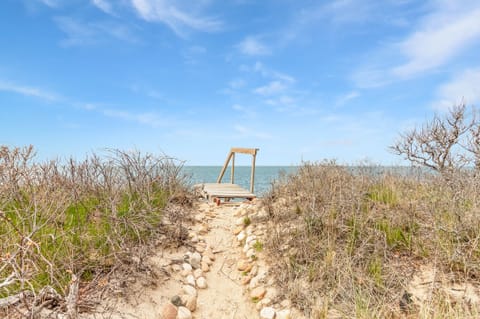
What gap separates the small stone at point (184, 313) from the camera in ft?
12.0

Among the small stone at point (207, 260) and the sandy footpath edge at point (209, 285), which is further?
the small stone at point (207, 260)

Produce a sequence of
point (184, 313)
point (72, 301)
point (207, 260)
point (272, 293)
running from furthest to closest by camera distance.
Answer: point (207, 260), point (272, 293), point (184, 313), point (72, 301)

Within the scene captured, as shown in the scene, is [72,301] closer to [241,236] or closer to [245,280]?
[245,280]

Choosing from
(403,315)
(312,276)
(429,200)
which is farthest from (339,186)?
(403,315)

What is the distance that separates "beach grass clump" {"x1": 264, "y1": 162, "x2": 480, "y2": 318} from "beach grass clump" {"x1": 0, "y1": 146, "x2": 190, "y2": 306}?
2058mm

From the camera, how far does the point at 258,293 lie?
4078 mm

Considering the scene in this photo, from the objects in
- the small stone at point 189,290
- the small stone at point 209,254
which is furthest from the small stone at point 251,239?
the small stone at point 189,290

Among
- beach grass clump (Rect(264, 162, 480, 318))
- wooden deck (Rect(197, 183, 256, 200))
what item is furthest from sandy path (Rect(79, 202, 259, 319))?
wooden deck (Rect(197, 183, 256, 200))

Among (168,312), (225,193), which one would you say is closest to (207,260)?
(168,312)

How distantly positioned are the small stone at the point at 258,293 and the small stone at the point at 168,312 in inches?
40.9

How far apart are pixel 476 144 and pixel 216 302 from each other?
23.4ft

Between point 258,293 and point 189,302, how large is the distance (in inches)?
35.3

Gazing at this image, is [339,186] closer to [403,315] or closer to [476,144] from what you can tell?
[403,315]

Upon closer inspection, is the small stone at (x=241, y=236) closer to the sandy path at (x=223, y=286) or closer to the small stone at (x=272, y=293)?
the sandy path at (x=223, y=286)
